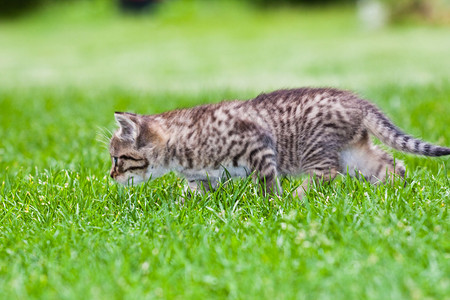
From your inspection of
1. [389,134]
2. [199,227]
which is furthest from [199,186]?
[389,134]

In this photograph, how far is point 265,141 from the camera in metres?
5.01

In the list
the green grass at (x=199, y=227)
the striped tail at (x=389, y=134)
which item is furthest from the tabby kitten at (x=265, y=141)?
the green grass at (x=199, y=227)

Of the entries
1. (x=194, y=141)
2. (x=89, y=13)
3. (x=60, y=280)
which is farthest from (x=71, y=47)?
A: (x=60, y=280)

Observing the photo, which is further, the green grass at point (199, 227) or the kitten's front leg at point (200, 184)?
the kitten's front leg at point (200, 184)

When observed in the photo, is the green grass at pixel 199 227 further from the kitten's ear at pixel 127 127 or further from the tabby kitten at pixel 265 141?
the kitten's ear at pixel 127 127

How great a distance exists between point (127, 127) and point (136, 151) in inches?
8.4

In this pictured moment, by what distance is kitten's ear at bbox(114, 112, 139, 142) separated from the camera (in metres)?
5.08

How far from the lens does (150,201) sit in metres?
4.91

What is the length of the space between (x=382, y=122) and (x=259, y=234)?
1.64 metres

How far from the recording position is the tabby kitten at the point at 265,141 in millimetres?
4980

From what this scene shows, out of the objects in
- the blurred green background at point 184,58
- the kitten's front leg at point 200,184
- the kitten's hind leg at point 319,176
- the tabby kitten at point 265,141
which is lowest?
the blurred green background at point 184,58

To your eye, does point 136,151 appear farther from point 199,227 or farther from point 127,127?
point 199,227

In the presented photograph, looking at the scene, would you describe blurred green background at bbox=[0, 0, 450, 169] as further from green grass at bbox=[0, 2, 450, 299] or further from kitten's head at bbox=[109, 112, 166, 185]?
kitten's head at bbox=[109, 112, 166, 185]

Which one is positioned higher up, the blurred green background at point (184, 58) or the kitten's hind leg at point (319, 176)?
the kitten's hind leg at point (319, 176)
